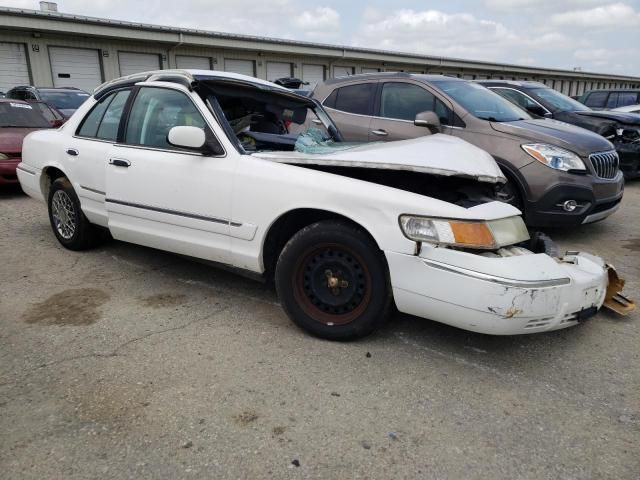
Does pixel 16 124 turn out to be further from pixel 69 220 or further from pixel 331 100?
pixel 331 100

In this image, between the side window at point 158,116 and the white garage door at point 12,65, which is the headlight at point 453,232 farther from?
the white garage door at point 12,65

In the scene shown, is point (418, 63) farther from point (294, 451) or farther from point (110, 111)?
point (294, 451)

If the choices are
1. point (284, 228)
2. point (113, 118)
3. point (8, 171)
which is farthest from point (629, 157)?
point (8, 171)

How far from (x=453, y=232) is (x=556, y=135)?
11.3 ft

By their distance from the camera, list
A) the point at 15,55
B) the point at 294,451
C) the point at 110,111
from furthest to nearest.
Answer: the point at 15,55
the point at 110,111
the point at 294,451

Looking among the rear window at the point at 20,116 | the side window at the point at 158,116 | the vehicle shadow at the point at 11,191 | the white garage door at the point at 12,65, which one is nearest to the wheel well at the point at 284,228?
the side window at the point at 158,116

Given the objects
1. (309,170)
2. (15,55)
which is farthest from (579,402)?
(15,55)

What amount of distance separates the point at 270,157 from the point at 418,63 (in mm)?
30259

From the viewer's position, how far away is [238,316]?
11.7ft

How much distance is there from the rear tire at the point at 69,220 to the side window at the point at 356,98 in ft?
10.9

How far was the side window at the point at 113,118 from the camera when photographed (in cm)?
426

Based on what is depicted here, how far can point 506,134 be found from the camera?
17.8 feet

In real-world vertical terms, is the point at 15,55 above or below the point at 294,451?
above

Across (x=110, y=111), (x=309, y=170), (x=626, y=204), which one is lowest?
(x=626, y=204)
